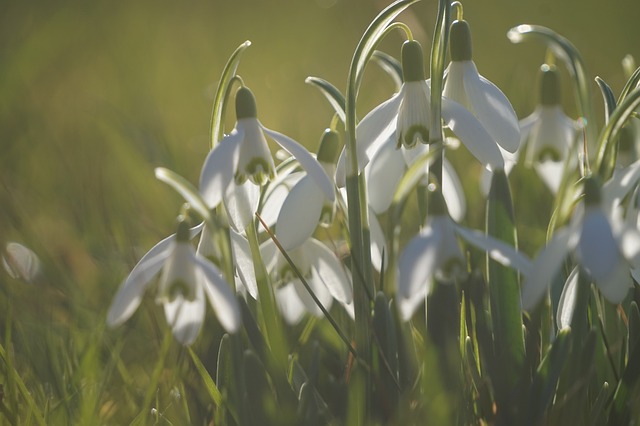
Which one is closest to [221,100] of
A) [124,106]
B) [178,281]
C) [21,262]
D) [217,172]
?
[217,172]

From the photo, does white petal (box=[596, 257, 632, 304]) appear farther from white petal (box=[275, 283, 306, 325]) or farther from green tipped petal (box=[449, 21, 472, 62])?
white petal (box=[275, 283, 306, 325])

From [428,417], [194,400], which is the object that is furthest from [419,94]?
[194,400]

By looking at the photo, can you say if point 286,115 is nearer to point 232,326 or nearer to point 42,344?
point 42,344

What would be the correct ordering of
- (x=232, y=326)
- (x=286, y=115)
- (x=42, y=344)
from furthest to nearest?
(x=286, y=115)
(x=42, y=344)
(x=232, y=326)

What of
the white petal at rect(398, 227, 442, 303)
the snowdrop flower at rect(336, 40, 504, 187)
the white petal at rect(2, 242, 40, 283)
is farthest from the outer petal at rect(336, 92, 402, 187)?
the white petal at rect(2, 242, 40, 283)

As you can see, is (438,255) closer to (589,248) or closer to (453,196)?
(589,248)

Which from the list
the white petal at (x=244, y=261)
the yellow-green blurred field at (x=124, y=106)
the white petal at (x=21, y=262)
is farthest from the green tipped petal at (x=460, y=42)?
the white petal at (x=21, y=262)
